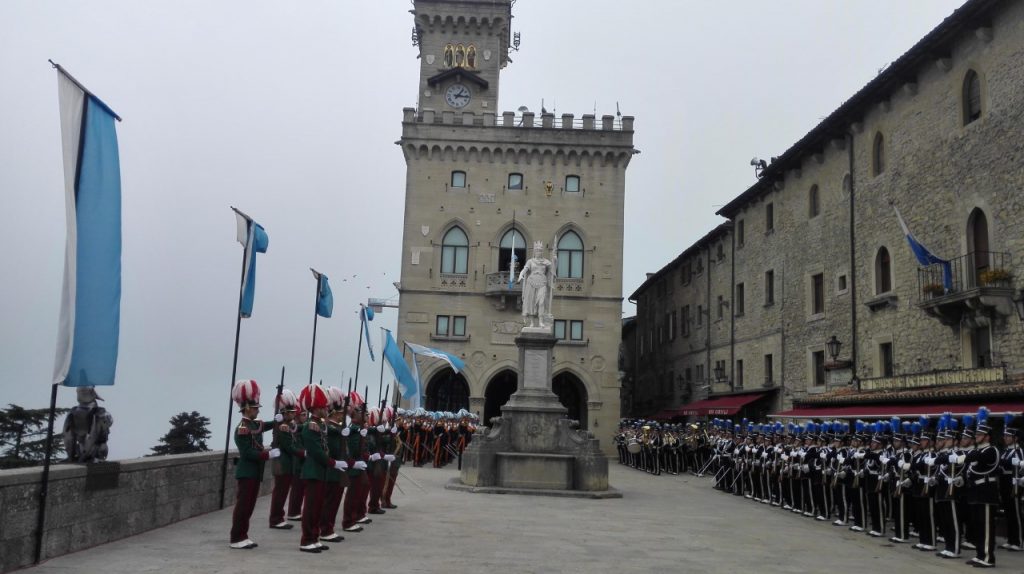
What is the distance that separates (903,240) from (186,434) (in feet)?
68.7

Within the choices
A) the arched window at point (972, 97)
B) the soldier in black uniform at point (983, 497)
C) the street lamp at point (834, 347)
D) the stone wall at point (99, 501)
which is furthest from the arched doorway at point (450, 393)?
the soldier in black uniform at point (983, 497)

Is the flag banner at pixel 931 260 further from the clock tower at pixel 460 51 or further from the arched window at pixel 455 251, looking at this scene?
the clock tower at pixel 460 51

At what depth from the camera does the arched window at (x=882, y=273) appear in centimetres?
2632

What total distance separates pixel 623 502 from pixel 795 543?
256 inches

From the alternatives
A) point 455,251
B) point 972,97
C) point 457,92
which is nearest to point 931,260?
point 972,97

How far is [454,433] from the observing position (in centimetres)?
3497

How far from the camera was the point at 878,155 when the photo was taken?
27297mm

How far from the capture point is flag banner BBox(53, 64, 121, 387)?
31.1 ft

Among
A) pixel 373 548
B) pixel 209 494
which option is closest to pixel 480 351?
pixel 209 494

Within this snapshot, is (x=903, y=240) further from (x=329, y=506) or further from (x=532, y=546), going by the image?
(x=329, y=506)

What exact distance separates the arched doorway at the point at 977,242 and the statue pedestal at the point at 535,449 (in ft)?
34.1

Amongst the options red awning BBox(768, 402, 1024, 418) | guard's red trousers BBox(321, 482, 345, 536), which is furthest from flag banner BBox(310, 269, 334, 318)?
red awning BBox(768, 402, 1024, 418)

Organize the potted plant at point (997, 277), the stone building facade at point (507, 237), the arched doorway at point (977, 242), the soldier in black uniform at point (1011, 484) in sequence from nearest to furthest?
the soldier in black uniform at point (1011, 484)
the potted plant at point (997, 277)
the arched doorway at point (977, 242)
the stone building facade at point (507, 237)

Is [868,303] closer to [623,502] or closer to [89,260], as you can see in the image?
[623,502]
